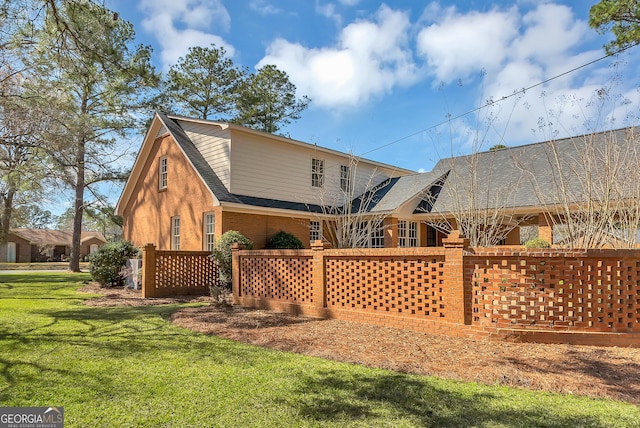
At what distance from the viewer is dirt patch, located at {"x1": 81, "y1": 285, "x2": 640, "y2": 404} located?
467 centimetres

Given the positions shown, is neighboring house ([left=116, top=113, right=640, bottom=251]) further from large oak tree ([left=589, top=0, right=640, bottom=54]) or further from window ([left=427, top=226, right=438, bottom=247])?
large oak tree ([left=589, top=0, right=640, bottom=54])

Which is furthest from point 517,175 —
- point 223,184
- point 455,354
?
point 455,354

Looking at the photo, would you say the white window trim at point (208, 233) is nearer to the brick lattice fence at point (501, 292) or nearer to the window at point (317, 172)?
the window at point (317, 172)

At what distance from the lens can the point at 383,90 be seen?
52.0 feet

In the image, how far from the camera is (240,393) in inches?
168

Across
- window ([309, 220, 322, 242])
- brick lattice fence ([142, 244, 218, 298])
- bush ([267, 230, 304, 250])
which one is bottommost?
brick lattice fence ([142, 244, 218, 298])

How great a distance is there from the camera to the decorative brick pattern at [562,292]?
245 inches

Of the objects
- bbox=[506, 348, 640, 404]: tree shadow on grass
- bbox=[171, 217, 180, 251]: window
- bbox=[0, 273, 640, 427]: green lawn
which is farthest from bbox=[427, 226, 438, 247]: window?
bbox=[0, 273, 640, 427]: green lawn

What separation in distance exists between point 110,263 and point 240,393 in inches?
529

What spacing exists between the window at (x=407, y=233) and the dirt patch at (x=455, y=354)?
34.6 ft

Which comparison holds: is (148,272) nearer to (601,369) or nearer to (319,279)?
(319,279)

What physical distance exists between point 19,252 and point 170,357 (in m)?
57.5

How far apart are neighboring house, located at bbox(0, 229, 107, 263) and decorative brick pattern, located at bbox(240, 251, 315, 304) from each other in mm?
42457

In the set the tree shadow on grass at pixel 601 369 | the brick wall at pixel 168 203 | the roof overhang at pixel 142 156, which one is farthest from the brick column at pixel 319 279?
the roof overhang at pixel 142 156
